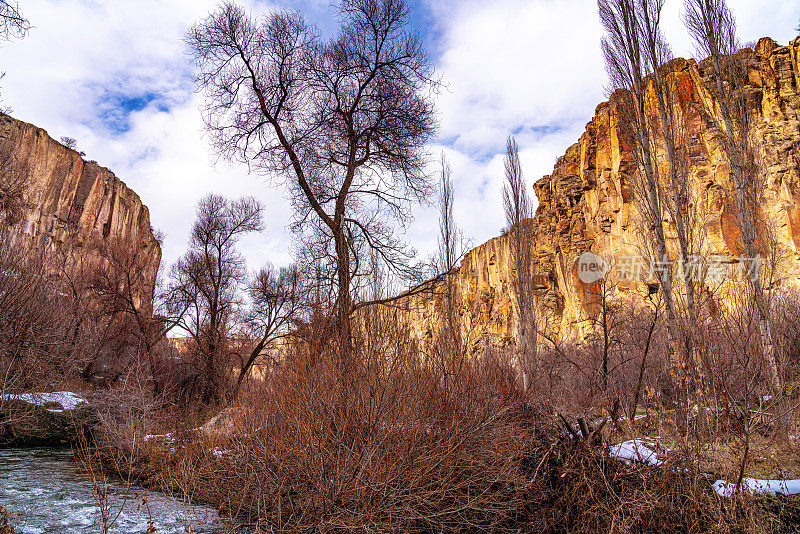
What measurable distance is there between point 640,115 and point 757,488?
725 centimetres

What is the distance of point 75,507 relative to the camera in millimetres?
5176

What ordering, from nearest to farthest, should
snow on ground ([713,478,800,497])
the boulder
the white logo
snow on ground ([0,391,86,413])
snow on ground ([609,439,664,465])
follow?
snow on ground ([713,478,800,497]) < snow on ground ([609,439,664,465]) < the boulder < snow on ground ([0,391,86,413]) < the white logo

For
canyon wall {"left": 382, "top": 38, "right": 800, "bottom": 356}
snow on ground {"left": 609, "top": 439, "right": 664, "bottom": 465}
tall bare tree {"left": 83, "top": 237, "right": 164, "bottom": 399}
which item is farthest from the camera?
tall bare tree {"left": 83, "top": 237, "right": 164, "bottom": 399}

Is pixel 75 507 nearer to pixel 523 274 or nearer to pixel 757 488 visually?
pixel 757 488

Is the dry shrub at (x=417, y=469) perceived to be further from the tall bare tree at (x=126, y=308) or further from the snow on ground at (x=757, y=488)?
the tall bare tree at (x=126, y=308)

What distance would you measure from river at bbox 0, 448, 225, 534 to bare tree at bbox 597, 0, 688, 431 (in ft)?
26.6

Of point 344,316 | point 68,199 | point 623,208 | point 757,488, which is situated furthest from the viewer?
point 68,199

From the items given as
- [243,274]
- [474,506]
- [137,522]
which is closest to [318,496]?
[474,506]

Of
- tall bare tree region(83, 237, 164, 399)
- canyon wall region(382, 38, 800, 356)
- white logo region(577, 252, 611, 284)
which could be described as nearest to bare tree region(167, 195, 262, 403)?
tall bare tree region(83, 237, 164, 399)

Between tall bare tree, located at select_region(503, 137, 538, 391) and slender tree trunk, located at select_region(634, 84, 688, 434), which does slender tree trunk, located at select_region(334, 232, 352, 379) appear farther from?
tall bare tree, located at select_region(503, 137, 538, 391)

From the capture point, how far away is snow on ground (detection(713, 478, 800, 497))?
4.11 metres

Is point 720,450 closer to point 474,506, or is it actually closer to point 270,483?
point 474,506

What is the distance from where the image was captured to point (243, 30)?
757 cm

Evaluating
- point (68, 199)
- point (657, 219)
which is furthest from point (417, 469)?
point (68, 199)
